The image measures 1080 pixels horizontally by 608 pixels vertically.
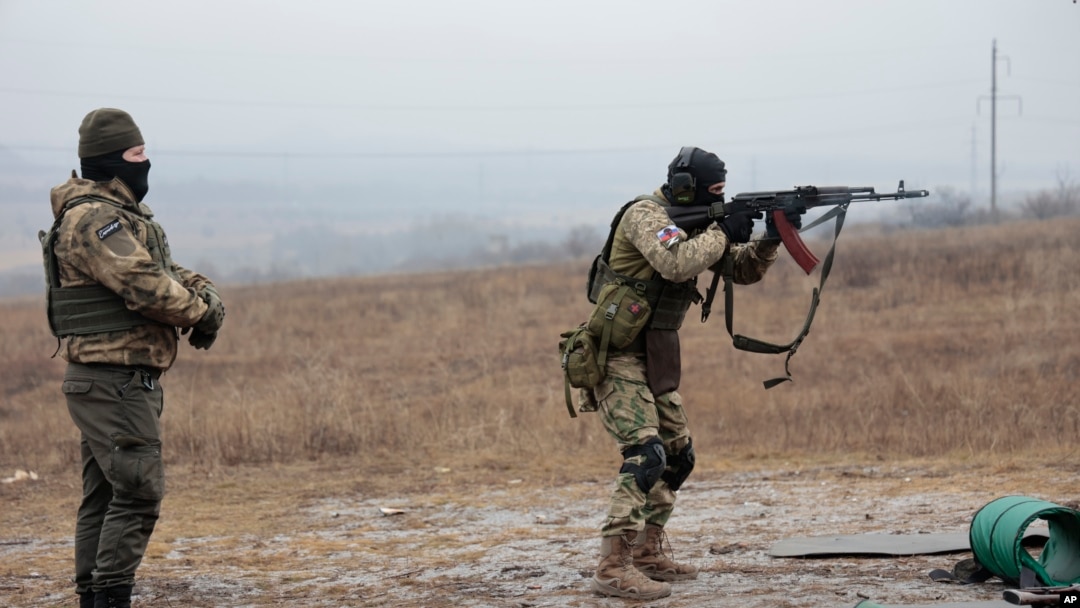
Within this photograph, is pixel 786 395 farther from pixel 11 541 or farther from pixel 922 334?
pixel 11 541

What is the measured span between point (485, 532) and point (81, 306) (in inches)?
136

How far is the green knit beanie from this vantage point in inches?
186

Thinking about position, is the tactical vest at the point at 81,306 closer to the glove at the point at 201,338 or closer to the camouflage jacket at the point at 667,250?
the glove at the point at 201,338

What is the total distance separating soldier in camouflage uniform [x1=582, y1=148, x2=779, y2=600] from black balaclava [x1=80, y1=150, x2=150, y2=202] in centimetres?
219

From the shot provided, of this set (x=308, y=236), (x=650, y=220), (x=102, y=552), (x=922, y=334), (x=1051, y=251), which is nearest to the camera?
(x=102, y=552)

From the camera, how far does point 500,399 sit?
12797 millimetres

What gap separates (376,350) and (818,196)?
15.6 meters

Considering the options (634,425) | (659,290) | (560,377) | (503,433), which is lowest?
(560,377)

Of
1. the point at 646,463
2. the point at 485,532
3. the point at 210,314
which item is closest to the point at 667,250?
the point at 646,463

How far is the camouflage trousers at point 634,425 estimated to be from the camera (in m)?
5.17

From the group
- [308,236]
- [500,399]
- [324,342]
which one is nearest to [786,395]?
[500,399]

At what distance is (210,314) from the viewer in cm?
480

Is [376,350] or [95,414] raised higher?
[95,414]

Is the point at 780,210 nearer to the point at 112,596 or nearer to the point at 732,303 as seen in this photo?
the point at 732,303
